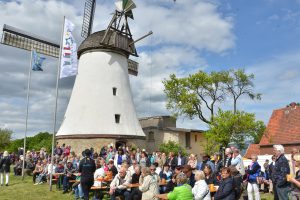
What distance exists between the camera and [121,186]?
34.1ft

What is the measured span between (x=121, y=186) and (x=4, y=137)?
54079 millimetres

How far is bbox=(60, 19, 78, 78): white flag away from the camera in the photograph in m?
15.9

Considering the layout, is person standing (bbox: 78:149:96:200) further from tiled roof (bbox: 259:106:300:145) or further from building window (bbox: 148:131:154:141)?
building window (bbox: 148:131:154:141)

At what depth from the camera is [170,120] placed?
4072 cm

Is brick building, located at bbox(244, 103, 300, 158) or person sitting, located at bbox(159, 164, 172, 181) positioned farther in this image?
brick building, located at bbox(244, 103, 300, 158)

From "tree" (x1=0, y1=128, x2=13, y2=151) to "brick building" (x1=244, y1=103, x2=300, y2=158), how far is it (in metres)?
45.1

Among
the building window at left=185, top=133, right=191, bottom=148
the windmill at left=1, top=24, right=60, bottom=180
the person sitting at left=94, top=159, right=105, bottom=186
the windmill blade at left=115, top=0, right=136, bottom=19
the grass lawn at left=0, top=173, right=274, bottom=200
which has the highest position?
the windmill blade at left=115, top=0, right=136, bottom=19

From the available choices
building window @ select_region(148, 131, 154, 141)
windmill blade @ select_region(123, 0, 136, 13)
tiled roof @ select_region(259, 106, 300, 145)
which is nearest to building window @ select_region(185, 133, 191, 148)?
building window @ select_region(148, 131, 154, 141)

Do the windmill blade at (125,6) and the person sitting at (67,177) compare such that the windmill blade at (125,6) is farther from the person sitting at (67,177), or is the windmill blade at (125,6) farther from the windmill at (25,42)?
the person sitting at (67,177)

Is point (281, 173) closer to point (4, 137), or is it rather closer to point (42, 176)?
point (42, 176)

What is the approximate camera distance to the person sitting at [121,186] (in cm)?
1038

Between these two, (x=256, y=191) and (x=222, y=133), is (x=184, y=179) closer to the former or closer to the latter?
(x=256, y=191)

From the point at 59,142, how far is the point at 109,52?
29.0ft

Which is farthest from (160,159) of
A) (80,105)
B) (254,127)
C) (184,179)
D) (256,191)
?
(254,127)
